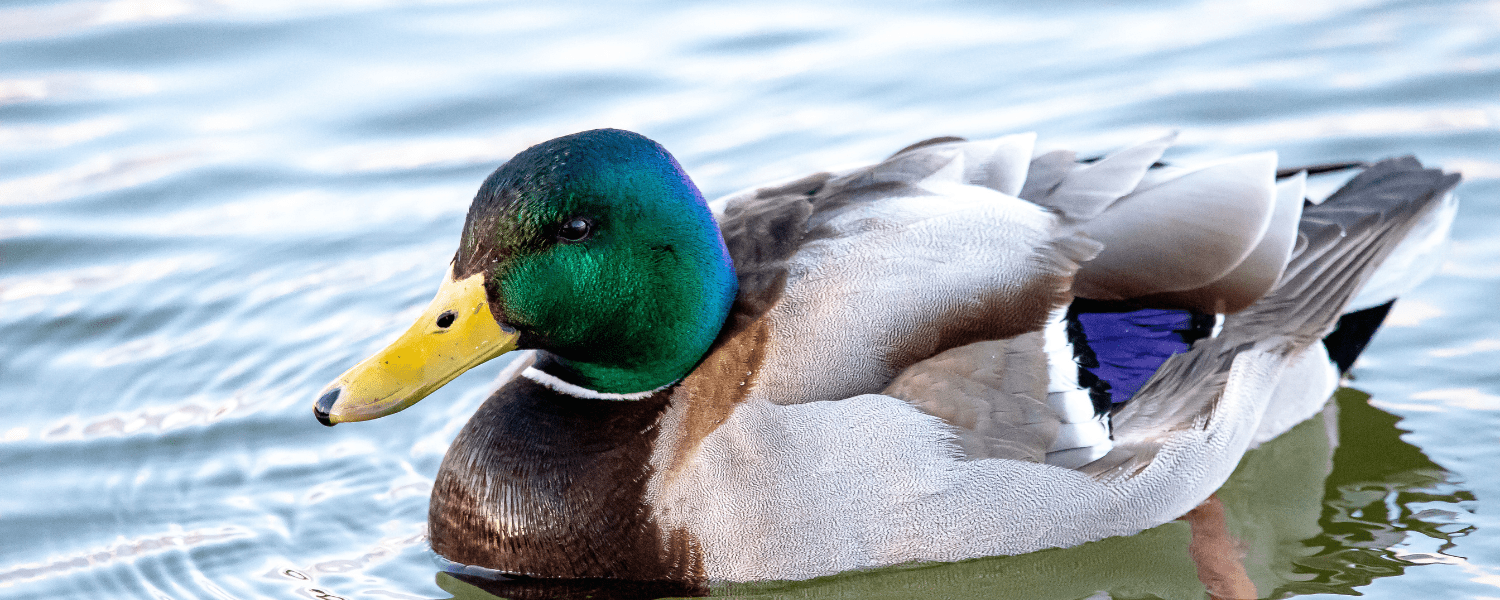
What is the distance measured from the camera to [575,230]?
15.1ft

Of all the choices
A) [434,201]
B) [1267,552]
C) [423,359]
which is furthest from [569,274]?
[434,201]

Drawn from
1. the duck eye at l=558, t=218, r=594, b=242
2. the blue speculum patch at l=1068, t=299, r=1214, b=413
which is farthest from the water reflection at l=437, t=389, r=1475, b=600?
the duck eye at l=558, t=218, r=594, b=242

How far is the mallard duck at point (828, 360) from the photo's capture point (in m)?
4.63

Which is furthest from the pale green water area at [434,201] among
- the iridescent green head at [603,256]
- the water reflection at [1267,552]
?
the iridescent green head at [603,256]

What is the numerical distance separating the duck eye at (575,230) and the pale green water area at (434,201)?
3.94 feet

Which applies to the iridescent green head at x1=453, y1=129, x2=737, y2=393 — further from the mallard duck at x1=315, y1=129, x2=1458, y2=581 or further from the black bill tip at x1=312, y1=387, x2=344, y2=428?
the black bill tip at x1=312, y1=387, x2=344, y2=428

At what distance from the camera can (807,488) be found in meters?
4.76

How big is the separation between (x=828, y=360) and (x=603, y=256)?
0.71 metres

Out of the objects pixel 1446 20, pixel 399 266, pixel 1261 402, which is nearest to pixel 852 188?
pixel 1261 402

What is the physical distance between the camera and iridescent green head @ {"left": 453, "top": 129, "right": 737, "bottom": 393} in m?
4.54

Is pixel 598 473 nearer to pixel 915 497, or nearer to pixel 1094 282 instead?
pixel 915 497

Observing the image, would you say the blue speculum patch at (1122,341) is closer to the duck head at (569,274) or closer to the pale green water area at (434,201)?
the pale green water area at (434,201)

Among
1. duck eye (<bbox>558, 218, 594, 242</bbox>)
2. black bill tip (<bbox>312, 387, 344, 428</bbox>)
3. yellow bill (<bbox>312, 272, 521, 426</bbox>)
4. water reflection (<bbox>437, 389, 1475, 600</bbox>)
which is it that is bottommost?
water reflection (<bbox>437, 389, 1475, 600</bbox>)

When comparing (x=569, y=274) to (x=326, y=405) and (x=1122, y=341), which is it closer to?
(x=326, y=405)
